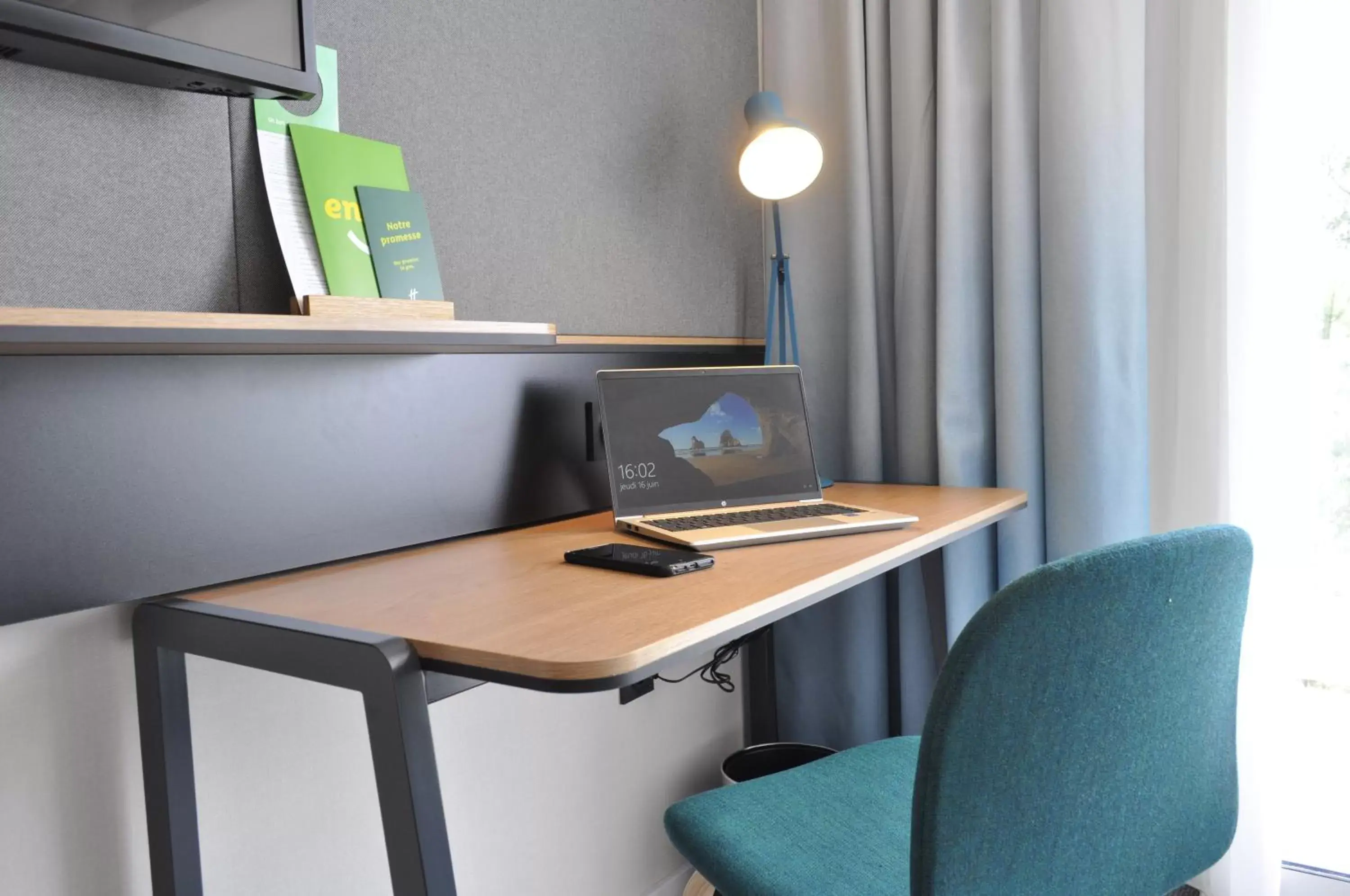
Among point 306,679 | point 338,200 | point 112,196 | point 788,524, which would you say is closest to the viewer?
point 306,679

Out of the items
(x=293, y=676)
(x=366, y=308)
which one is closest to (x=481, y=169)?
(x=366, y=308)

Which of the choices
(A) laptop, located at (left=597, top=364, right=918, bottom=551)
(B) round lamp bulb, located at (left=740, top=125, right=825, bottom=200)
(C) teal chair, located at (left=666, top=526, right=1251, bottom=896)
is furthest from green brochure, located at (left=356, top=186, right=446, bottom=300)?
(C) teal chair, located at (left=666, top=526, right=1251, bottom=896)

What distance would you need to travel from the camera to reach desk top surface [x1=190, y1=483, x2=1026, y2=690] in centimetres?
75

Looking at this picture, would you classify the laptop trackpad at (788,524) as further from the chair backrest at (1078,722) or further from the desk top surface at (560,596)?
the chair backrest at (1078,722)

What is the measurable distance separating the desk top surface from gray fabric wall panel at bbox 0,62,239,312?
13.0 inches

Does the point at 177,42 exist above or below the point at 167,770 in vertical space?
above

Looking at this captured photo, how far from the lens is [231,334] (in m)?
0.90

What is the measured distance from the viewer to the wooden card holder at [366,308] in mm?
1038

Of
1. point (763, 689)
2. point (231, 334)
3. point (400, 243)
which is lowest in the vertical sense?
point (763, 689)

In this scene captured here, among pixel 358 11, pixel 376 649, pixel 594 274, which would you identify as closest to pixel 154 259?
pixel 358 11

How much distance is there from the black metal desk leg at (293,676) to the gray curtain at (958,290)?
1.17m

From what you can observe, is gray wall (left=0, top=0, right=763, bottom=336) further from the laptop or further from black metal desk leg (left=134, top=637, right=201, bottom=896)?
black metal desk leg (left=134, top=637, right=201, bottom=896)

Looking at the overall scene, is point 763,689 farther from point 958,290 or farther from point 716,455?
point 958,290

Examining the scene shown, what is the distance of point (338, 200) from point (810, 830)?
2.92 feet
